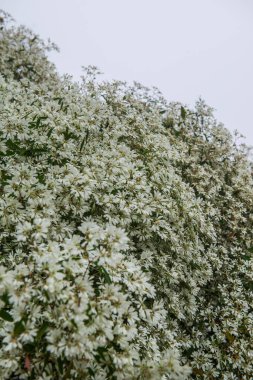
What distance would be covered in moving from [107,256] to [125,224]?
59.0 inches

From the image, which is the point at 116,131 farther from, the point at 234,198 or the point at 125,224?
the point at 234,198

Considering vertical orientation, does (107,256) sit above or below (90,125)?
below

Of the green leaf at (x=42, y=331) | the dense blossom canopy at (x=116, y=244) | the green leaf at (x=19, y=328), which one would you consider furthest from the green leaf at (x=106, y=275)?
the green leaf at (x=19, y=328)

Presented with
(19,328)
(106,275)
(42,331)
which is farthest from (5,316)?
(106,275)

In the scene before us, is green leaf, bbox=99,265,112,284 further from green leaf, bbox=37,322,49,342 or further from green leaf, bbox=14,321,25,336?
green leaf, bbox=14,321,25,336

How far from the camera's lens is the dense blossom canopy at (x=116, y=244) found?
12.2ft

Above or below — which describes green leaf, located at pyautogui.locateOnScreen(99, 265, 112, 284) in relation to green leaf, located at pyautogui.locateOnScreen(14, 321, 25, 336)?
above

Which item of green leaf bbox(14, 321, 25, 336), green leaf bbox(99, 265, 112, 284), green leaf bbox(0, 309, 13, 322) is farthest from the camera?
green leaf bbox(99, 265, 112, 284)

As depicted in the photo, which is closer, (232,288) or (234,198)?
(232,288)

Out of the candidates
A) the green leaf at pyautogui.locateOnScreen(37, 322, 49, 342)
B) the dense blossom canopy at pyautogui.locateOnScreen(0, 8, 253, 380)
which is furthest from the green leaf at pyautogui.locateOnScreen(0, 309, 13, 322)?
the green leaf at pyautogui.locateOnScreen(37, 322, 49, 342)

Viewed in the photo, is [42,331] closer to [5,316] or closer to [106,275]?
[5,316]

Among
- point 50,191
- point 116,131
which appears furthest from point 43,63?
point 50,191

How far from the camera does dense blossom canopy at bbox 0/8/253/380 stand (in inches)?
146

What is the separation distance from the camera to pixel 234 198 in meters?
10.7
